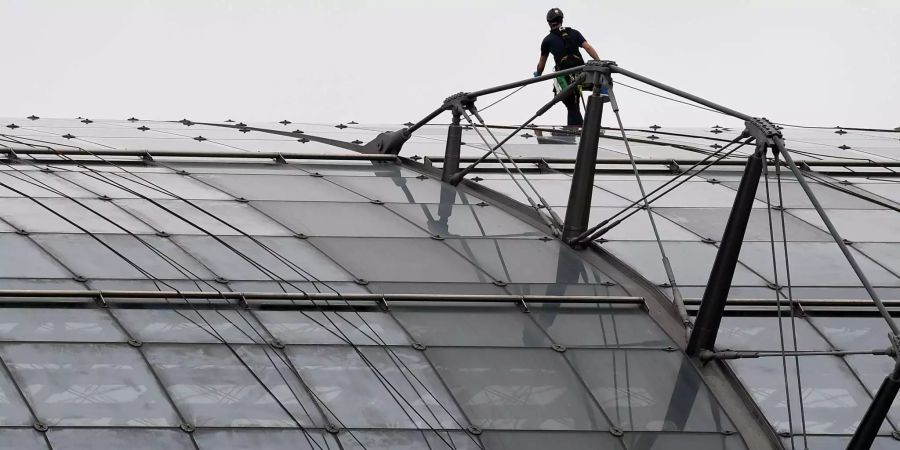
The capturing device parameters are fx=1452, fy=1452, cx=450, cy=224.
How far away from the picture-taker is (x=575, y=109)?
124ft

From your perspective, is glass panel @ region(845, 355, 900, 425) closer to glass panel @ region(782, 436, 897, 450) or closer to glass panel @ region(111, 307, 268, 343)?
glass panel @ region(782, 436, 897, 450)

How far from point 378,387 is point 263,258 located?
436 centimetres

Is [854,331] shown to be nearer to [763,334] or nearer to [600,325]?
[763,334]

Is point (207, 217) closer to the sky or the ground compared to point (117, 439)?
closer to the sky

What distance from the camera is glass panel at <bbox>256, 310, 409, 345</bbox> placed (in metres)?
20.0

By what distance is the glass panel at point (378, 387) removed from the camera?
1845 cm

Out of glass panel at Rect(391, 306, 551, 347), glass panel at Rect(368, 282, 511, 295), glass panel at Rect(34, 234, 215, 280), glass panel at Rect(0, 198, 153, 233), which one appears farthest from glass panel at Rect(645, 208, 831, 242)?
glass panel at Rect(0, 198, 153, 233)

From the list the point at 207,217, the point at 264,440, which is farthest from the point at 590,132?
the point at 264,440

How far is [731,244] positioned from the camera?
18.3m

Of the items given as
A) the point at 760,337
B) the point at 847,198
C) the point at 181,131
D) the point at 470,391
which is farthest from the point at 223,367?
the point at 181,131

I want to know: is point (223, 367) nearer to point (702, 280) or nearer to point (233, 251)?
point (233, 251)

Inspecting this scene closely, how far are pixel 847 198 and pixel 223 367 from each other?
14.0 m

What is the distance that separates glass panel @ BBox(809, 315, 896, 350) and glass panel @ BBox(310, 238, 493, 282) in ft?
16.6

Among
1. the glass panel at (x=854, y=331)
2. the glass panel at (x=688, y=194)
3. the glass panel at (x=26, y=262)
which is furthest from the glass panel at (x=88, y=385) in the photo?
the glass panel at (x=688, y=194)
